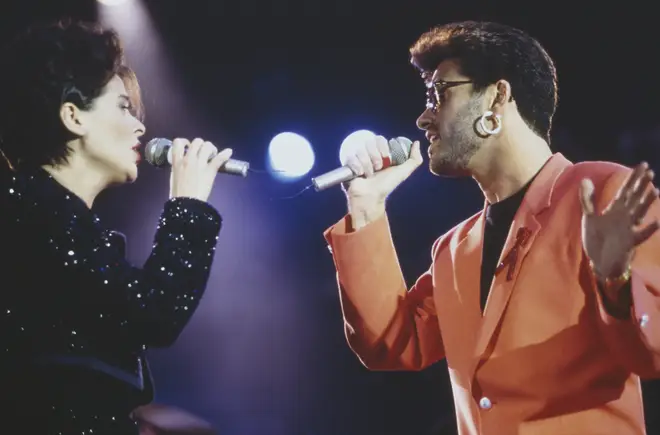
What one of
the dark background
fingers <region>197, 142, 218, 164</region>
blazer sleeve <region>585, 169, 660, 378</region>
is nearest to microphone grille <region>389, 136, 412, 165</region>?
fingers <region>197, 142, 218, 164</region>

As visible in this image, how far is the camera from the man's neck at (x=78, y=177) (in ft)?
5.34

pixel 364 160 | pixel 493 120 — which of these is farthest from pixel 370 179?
pixel 493 120

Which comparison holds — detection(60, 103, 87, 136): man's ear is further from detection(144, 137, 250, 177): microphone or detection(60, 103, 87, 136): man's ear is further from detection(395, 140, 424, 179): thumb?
detection(395, 140, 424, 179): thumb

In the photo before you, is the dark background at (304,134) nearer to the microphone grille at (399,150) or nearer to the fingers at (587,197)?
the microphone grille at (399,150)

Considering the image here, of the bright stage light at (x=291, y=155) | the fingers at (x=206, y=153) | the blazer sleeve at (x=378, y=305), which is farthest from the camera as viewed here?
the bright stage light at (x=291, y=155)

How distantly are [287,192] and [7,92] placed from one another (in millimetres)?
3033

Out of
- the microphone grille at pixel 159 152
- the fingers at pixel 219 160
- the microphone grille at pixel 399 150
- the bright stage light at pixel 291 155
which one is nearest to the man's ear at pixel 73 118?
the microphone grille at pixel 159 152

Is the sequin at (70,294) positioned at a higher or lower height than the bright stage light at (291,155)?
lower

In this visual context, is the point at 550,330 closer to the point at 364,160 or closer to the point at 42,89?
the point at 364,160

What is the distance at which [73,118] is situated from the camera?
1.66 metres

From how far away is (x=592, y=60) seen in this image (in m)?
3.69

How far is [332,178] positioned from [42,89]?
0.77 m

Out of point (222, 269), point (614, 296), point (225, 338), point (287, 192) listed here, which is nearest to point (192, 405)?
point (225, 338)

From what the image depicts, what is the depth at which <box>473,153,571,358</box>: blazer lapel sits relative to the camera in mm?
1624
